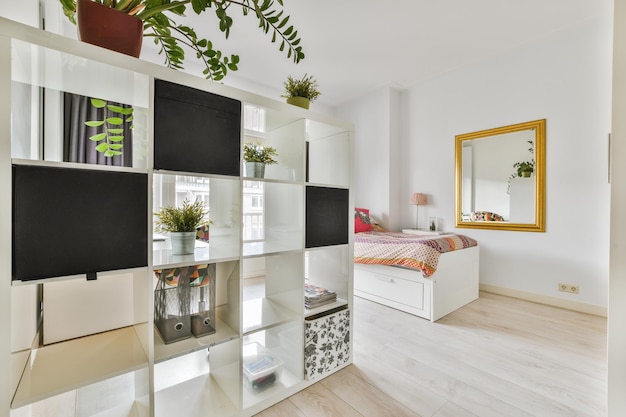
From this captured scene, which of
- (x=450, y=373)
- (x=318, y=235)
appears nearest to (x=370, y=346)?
(x=450, y=373)

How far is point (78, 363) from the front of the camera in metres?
1.03

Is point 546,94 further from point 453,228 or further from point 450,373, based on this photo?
point 450,373

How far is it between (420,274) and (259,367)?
170cm

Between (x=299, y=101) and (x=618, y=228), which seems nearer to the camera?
(x=618, y=228)

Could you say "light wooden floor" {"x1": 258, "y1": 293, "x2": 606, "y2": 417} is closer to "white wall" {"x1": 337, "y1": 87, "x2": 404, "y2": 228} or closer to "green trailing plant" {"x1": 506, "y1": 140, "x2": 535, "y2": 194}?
"green trailing plant" {"x1": 506, "y1": 140, "x2": 535, "y2": 194}

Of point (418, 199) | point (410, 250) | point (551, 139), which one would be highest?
point (551, 139)

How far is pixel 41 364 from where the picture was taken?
1007 mm

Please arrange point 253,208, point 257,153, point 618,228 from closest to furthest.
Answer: point 618,228 < point 257,153 < point 253,208

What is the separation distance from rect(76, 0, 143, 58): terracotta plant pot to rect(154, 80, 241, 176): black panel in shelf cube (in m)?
0.16

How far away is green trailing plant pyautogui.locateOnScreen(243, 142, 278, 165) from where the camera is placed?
147 cm

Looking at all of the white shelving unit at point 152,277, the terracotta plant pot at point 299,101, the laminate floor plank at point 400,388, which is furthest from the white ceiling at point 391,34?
the laminate floor plank at point 400,388

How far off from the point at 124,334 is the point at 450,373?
181 cm

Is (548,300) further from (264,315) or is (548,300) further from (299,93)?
(299,93)

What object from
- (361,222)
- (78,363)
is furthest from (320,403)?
(361,222)
